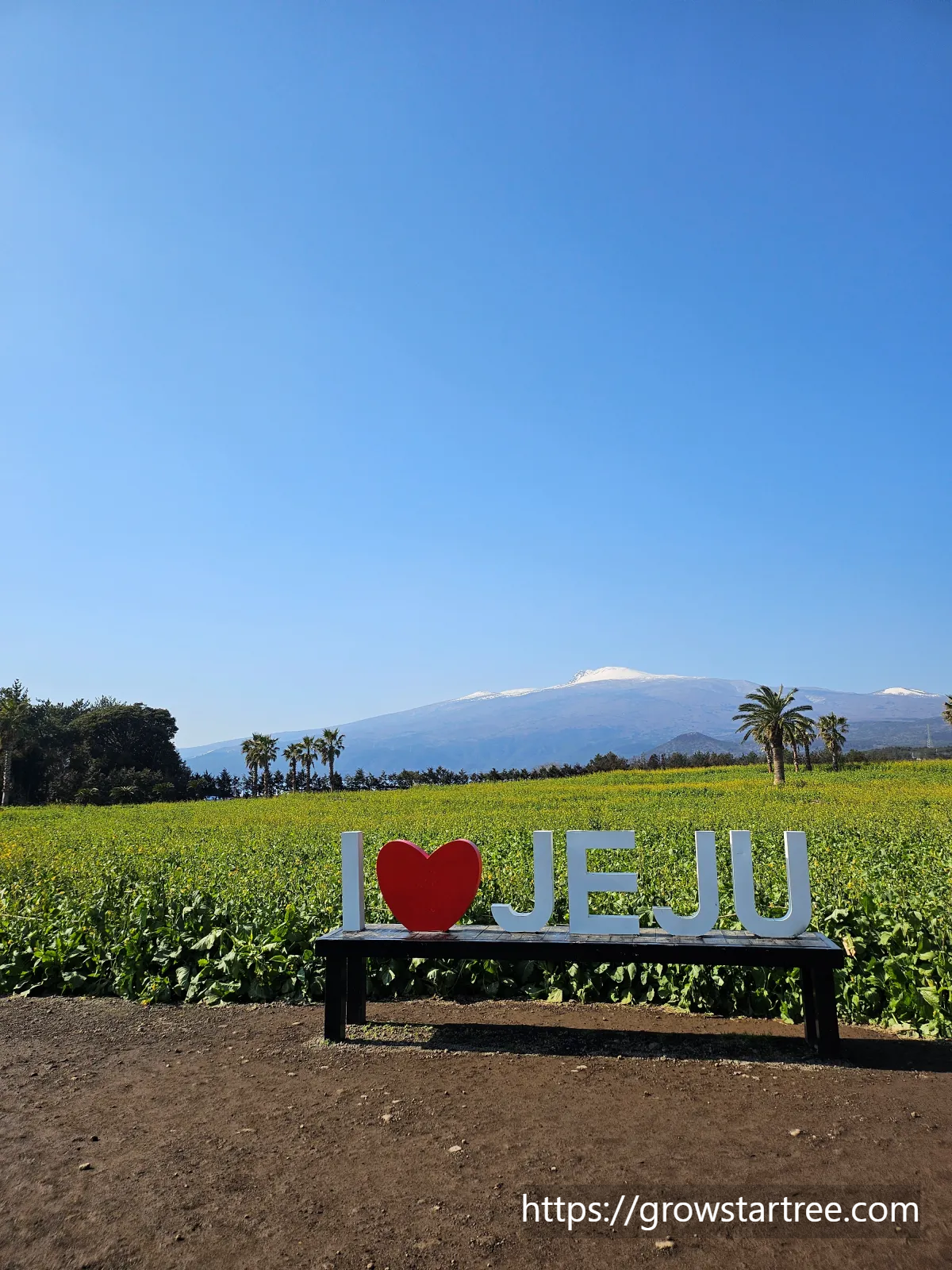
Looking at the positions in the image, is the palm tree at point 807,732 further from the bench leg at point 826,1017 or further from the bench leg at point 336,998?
the bench leg at point 336,998

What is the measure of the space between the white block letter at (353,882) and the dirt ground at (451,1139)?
3.31 ft

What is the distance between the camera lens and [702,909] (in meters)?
7.74

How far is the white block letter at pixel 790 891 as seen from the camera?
752 centimetres

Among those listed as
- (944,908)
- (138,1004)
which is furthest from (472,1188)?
(944,908)

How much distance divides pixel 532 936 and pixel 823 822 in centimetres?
1550

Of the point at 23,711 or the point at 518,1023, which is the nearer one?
the point at 518,1023

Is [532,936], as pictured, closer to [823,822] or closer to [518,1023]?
[518,1023]

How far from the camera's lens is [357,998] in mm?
8484

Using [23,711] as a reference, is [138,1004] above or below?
below

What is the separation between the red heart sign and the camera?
8195 mm

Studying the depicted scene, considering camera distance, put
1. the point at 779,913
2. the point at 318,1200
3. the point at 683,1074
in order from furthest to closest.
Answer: the point at 779,913 → the point at 683,1074 → the point at 318,1200

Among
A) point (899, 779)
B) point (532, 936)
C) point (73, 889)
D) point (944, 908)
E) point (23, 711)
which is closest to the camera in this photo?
point (532, 936)

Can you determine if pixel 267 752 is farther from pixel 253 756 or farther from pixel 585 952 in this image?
pixel 585 952

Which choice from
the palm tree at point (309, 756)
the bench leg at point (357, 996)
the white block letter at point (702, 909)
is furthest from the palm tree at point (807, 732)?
the bench leg at point (357, 996)
